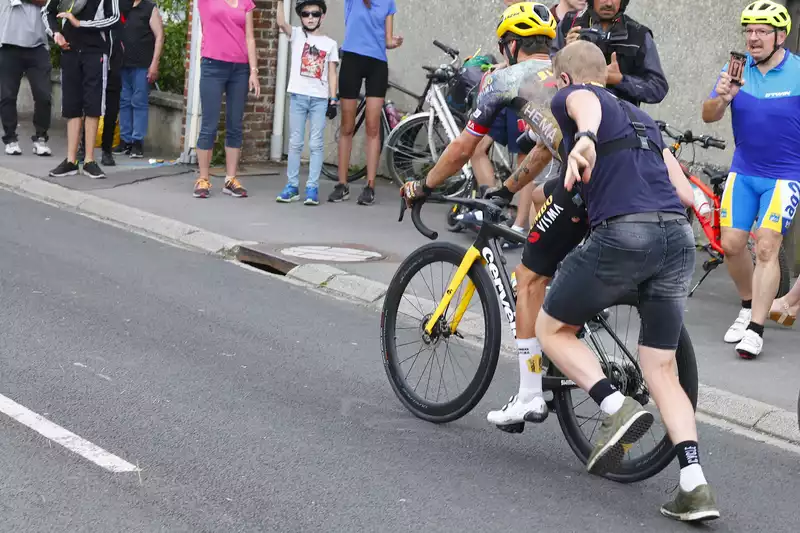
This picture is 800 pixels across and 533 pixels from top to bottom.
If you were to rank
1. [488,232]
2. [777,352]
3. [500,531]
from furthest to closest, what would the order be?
[777,352]
[488,232]
[500,531]

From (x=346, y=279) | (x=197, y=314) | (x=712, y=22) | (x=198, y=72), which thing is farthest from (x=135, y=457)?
(x=198, y=72)

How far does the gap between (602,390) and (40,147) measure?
1014 centimetres

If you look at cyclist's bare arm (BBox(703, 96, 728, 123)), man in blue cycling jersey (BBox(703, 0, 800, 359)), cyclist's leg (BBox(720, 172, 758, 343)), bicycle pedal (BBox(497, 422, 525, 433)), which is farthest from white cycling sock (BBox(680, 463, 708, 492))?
cyclist's bare arm (BBox(703, 96, 728, 123))

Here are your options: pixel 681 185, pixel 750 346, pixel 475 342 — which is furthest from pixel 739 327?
pixel 681 185

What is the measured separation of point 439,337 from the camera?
6004 mm

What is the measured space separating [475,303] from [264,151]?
28.3ft

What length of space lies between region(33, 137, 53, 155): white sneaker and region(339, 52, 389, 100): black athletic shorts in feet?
12.4

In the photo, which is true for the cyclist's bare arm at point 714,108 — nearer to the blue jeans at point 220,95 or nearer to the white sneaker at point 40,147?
the blue jeans at point 220,95

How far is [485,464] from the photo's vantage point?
18.1 ft

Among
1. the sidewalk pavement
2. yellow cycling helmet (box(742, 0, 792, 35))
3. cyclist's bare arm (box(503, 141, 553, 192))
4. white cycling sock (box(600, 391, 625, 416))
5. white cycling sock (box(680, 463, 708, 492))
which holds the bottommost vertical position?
the sidewalk pavement

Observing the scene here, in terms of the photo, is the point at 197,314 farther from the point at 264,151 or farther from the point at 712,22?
the point at 264,151

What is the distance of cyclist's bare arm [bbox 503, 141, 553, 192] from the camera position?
5.78 meters

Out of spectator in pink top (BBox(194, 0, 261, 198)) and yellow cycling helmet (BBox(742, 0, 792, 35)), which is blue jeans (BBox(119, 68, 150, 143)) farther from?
yellow cycling helmet (BBox(742, 0, 792, 35))

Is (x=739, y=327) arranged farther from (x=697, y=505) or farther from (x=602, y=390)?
(x=697, y=505)
